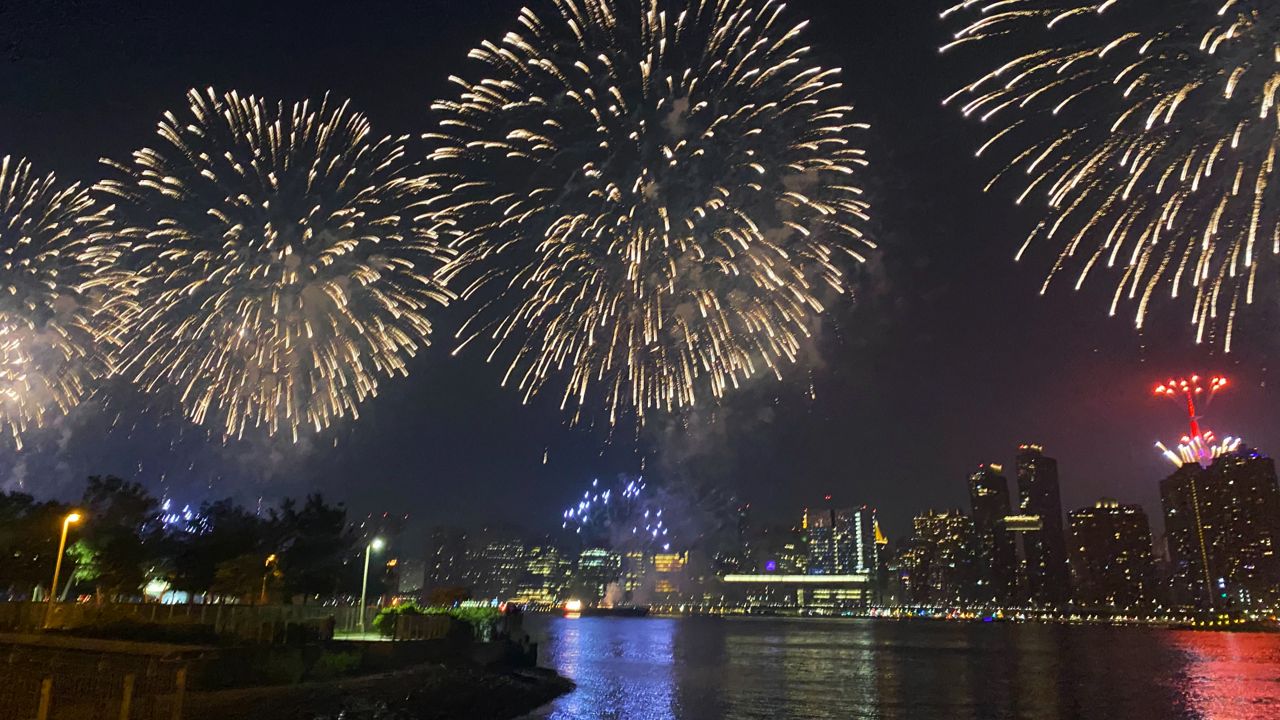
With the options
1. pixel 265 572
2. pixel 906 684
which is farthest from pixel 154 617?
pixel 906 684

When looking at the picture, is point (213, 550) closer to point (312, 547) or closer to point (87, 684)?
point (312, 547)

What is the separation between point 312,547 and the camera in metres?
55.8

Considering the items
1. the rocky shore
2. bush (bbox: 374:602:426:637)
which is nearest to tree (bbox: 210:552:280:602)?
bush (bbox: 374:602:426:637)

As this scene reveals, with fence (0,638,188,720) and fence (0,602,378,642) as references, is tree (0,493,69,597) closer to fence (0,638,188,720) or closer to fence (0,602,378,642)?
fence (0,602,378,642)

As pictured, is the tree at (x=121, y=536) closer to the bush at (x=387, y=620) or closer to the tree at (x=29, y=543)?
the tree at (x=29, y=543)

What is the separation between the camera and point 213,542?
5119cm

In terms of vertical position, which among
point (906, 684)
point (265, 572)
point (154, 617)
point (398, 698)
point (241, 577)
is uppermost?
point (265, 572)

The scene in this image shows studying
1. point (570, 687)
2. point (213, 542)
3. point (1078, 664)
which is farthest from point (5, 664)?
point (1078, 664)

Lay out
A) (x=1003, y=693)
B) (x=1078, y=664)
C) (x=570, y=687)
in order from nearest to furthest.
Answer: (x=570, y=687), (x=1003, y=693), (x=1078, y=664)

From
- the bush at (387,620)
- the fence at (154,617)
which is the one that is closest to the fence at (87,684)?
the fence at (154,617)

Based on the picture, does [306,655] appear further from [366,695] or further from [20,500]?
[20,500]

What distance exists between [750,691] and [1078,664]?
49.1 metres

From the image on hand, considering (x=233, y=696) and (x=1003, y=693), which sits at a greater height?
(x=233, y=696)

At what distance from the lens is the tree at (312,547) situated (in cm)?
5391
